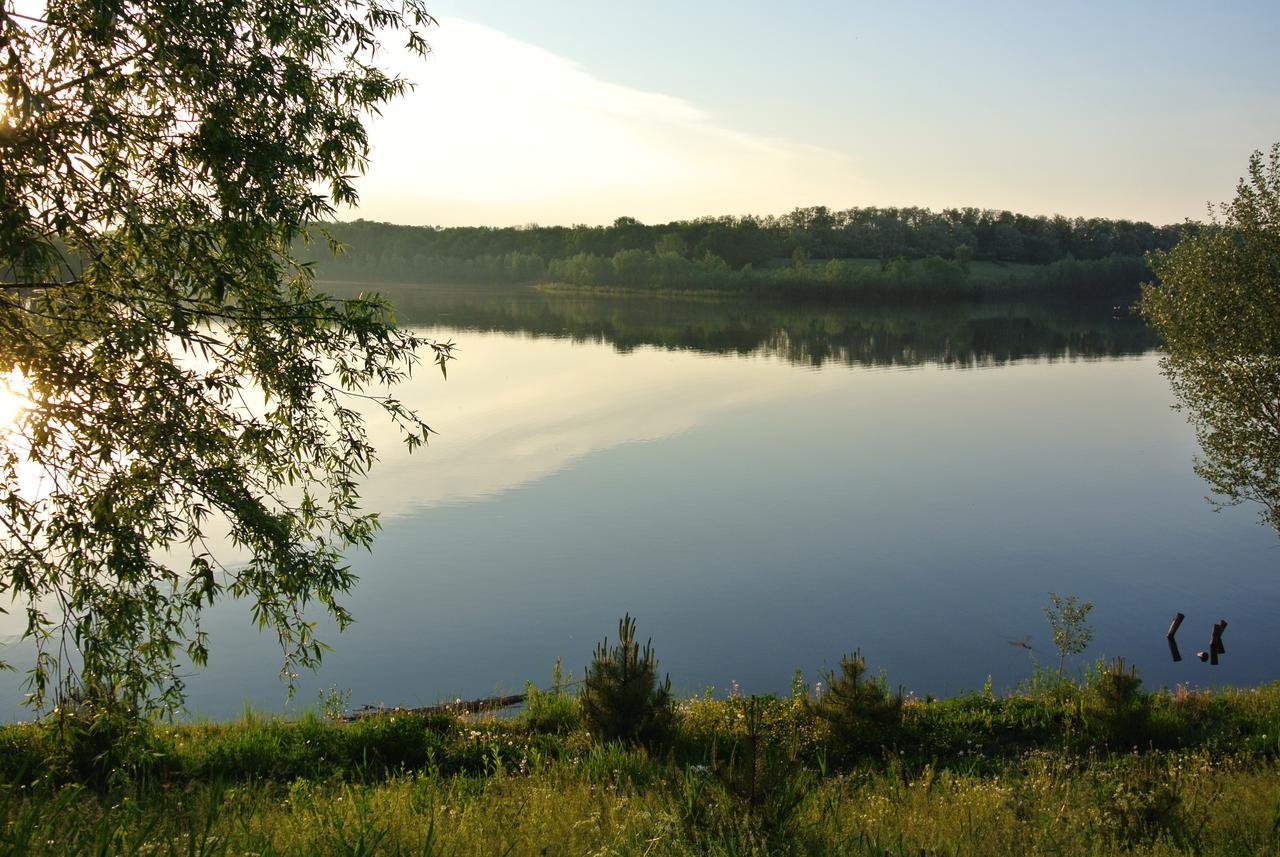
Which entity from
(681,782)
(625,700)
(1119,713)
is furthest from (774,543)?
(681,782)

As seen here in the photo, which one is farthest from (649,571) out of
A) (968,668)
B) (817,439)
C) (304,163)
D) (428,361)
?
(428,361)

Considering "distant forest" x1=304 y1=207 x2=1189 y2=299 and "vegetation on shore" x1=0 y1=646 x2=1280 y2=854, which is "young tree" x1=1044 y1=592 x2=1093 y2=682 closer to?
"vegetation on shore" x1=0 y1=646 x2=1280 y2=854

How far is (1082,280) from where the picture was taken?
12381 cm

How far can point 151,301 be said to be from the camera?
774 cm

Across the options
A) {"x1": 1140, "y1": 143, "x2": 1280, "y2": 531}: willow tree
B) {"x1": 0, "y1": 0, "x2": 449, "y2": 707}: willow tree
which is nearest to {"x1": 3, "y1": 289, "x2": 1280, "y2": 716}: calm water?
{"x1": 1140, "y1": 143, "x2": 1280, "y2": 531}: willow tree

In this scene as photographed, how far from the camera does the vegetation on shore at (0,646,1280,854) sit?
4855mm

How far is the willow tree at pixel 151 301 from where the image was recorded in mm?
7164

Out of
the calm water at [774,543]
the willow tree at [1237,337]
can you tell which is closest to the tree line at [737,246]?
the calm water at [774,543]

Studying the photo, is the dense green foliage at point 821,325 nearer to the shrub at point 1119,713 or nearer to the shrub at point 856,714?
the shrub at point 1119,713

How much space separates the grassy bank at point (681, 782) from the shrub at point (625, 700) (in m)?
0.21

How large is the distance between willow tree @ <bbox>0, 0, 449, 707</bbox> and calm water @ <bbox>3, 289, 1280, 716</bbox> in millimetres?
6035

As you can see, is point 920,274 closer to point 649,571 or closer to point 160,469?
point 649,571

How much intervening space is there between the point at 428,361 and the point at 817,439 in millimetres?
31801

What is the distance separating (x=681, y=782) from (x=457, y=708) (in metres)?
6.49
